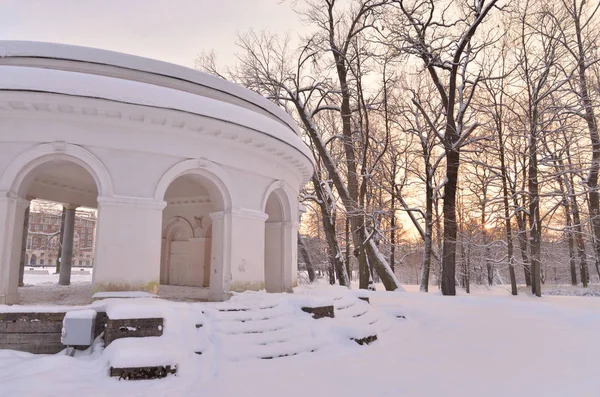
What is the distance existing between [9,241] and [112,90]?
A: 3349 mm

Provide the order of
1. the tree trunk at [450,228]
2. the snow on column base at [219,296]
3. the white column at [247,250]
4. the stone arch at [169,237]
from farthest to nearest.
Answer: the tree trunk at [450,228] → the stone arch at [169,237] → the white column at [247,250] → the snow on column base at [219,296]

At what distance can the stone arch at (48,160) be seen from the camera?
24.8ft

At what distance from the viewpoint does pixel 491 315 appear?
11711 millimetres

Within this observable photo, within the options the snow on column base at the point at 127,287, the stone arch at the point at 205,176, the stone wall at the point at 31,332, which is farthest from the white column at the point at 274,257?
the stone wall at the point at 31,332

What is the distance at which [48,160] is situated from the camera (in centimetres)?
786

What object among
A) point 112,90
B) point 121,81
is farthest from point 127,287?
point 121,81

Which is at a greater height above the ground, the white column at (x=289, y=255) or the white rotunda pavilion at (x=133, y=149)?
the white rotunda pavilion at (x=133, y=149)

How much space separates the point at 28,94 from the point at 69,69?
1435 millimetres

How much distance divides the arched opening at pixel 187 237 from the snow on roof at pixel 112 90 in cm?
405

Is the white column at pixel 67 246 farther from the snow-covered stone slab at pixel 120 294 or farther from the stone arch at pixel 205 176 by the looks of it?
the snow-covered stone slab at pixel 120 294

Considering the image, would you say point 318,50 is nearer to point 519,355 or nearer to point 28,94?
point 28,94

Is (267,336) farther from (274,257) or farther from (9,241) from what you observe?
(9,241)

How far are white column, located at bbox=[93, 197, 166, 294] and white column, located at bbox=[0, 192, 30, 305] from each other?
1.52 metres

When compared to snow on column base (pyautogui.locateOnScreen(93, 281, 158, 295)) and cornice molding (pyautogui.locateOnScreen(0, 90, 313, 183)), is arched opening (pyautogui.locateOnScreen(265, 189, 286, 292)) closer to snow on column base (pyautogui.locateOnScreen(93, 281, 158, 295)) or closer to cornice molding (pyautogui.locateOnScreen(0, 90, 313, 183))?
cornice molding (pyautogui.locateOnScreen(0, 90, 313, 183))
